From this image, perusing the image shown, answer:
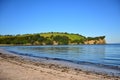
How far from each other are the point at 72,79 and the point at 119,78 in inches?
161

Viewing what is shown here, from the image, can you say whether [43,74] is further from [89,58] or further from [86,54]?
[86,54]

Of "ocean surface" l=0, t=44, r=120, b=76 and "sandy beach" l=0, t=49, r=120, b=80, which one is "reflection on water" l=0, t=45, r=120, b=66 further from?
"sandy beach" l=0, t=49, r=120, b=80

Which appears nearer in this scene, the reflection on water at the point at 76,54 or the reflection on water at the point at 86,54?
the reflection on water at the point at 86,54

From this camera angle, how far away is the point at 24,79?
12477 millimetres

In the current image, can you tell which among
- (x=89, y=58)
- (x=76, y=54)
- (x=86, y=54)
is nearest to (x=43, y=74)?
(x=89, y=58)

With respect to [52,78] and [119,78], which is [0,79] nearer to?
[52,78]

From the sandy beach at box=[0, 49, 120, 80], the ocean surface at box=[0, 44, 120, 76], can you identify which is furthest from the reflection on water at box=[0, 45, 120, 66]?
the sandy beach at box=[0, 49, 120, 80]

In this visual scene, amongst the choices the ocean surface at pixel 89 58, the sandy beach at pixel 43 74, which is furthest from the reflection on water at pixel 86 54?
the sandy beach at pixel 43 74

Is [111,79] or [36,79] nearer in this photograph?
[36,79]

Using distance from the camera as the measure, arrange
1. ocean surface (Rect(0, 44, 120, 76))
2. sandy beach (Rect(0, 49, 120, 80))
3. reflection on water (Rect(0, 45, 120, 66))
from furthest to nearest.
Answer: reflection on water (Rect(0, 45, 120, 66)), ocean surface (Rect(0, 44, 120, 76)), sandy beach (Rect(0, 49, 120, 80))

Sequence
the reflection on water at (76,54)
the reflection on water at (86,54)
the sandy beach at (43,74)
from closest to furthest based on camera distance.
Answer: the sandy beach at (43,74)
the reflection on water at (86,54)
the reflection on water at (76,54)

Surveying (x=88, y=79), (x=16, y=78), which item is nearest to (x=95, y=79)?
(x=88, y=79)

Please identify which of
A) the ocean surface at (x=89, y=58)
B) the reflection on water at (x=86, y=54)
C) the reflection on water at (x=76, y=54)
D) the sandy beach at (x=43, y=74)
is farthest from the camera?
the reflection on water at (x=76, y=54)

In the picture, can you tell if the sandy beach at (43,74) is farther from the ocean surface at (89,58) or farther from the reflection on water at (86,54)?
the reflection on water at (86,54)
